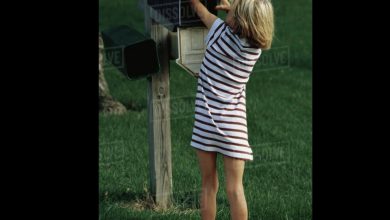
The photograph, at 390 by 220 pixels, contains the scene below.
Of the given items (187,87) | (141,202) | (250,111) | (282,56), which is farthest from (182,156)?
(282,56)

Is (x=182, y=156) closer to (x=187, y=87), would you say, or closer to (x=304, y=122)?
(x=304, y=122)

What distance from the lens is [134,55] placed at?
5672mm

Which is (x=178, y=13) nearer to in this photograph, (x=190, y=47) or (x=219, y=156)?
(x=190, y=47)

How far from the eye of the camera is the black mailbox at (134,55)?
5.66 metres

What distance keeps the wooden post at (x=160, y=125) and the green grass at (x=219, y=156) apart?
165 millimetres

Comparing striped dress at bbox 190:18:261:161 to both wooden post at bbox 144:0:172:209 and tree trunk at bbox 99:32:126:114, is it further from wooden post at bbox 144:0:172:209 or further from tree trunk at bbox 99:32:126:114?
tree trunk at bbox 99:32:126:114

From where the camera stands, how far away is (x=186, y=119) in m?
8.80

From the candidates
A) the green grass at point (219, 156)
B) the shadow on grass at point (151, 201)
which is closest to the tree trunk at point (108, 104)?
the green grass at point (219, 156)

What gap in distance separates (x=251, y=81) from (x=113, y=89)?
6.30ft

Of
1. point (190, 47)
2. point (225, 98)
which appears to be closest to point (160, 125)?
point (190, 47)

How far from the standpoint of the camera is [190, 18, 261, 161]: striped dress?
503 centimetres

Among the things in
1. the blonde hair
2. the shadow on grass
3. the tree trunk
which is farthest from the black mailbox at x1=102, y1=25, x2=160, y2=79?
the tree trunk

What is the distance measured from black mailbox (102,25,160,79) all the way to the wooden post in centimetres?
22

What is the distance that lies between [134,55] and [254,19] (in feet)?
3.74
